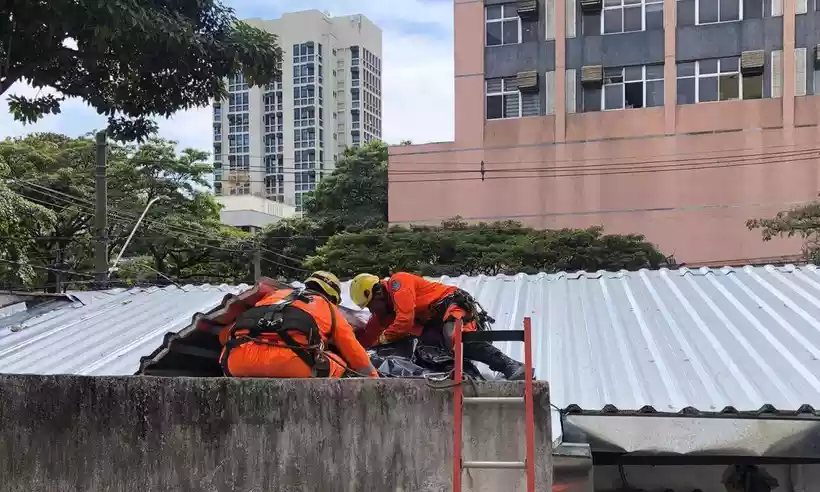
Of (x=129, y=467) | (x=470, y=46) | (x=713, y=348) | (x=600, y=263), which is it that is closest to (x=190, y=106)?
(x=129, y=467)

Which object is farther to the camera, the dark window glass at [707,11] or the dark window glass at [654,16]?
the dark window glass at [654,16]

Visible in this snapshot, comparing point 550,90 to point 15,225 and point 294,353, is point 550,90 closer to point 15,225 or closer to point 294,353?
point 15,225

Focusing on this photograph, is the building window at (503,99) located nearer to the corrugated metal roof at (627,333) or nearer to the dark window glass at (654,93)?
the dark window glass at (654,93)

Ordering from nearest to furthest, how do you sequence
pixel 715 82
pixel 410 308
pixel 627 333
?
pixel 410 308 < pixel 627 333 < pixel 715 82

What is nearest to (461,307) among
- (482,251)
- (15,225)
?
(15,225)

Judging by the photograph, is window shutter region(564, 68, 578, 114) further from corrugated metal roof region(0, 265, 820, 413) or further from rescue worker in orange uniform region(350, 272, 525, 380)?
rescue worker in orange uniform region(350, 272, 525, 380)

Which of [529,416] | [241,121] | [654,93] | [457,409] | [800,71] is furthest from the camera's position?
[241,121]

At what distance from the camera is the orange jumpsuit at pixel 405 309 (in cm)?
518

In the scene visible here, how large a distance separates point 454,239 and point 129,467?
1840cm

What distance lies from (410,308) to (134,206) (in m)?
21.0

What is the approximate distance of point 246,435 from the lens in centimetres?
352

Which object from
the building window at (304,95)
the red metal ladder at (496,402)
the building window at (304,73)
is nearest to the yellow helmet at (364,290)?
the red metal ladder at (496,402)

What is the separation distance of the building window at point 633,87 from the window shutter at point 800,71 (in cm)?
417

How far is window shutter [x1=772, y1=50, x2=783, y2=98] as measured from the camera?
928 inches
